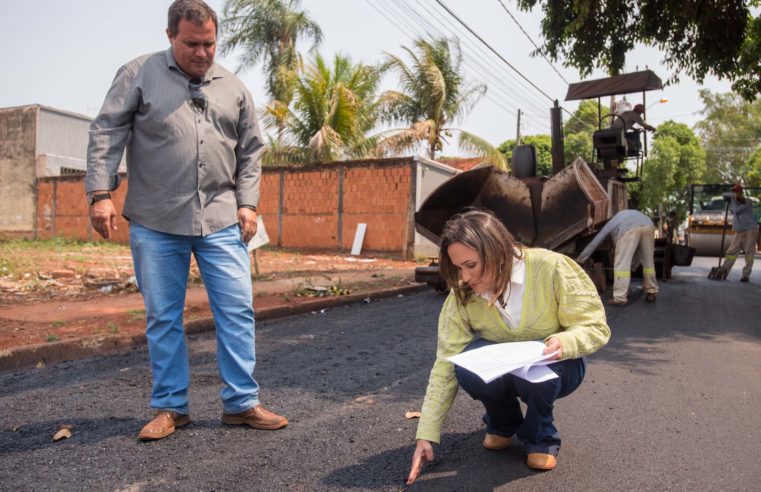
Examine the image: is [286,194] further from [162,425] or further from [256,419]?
[162,425]

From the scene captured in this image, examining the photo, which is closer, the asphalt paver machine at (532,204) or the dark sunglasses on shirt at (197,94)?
the dark sunglasses on shirt at (197,94)

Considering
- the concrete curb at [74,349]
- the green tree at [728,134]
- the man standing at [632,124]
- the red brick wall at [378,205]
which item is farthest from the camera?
the green tree at [728,134]

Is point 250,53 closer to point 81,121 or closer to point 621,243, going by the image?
point 81,121

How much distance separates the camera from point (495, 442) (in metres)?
3.09

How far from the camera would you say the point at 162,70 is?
3309 mm

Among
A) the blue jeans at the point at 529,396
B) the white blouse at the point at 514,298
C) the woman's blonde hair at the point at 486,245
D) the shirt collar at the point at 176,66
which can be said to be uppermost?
the shirt collar at the point at 176,66

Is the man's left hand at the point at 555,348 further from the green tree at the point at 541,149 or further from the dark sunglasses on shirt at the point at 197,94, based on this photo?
the green tree at the point at 541,149

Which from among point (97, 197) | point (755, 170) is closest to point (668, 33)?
point (97, 197)

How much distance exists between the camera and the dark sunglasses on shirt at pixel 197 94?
11.0ft

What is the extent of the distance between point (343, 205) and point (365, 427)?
15.1 m

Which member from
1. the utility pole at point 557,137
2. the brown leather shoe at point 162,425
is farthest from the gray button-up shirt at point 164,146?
the utility pole at point 557,137

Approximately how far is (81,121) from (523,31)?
2020cm

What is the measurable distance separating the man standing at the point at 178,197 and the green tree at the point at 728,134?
187 feet

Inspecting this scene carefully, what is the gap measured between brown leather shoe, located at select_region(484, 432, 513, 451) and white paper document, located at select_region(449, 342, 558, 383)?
25.7 inches
